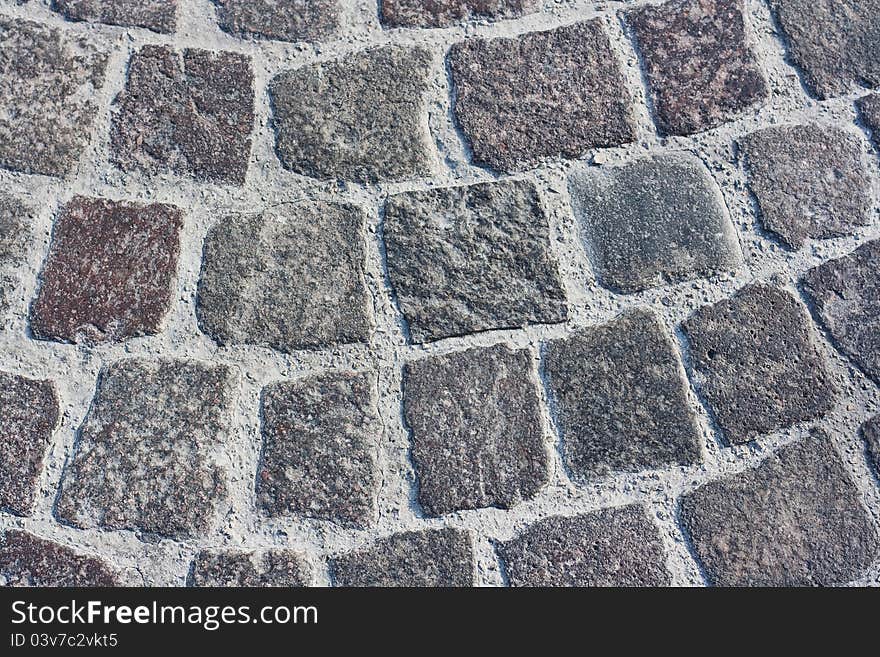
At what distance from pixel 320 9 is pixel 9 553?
1.33m

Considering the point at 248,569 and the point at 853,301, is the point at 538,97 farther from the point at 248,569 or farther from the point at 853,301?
the point at 248,569

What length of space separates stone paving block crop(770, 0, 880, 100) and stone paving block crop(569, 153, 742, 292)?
351 millimetres

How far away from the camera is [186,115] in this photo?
184 cm

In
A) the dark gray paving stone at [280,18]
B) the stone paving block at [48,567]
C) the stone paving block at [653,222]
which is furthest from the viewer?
the dark gray paving stone at [280,18]

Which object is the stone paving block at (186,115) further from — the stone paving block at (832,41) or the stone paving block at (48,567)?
the stone paving block at (832,41)

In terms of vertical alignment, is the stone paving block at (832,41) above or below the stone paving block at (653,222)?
above

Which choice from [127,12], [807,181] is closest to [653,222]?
[807,181]

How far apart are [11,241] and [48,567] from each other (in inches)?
26.9

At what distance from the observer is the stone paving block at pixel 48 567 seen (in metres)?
1.67

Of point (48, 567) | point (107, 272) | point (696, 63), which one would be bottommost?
point (48, 567)

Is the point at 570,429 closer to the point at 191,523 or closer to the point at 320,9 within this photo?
the point at 191,523

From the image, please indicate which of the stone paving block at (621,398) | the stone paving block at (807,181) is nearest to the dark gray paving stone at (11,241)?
the stone paving block at (621,398)

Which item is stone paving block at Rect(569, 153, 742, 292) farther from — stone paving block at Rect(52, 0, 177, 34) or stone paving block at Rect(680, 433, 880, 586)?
stone paving block at Rect(52, 0, 177, 34)

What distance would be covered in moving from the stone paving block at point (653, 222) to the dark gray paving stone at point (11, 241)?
1.17 meters
